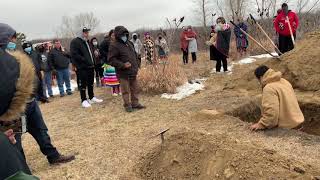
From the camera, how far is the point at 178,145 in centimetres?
546

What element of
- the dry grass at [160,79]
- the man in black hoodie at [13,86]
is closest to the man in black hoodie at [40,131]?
the man in black hoodie at [13,86]

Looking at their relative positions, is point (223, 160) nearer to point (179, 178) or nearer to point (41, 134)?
point (179, 178)

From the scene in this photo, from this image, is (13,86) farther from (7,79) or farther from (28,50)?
(28,50)

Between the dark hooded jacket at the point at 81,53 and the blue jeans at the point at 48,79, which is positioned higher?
the dark hooded jacket at the point at 81,53

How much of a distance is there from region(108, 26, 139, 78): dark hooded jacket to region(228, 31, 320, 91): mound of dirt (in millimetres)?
2506

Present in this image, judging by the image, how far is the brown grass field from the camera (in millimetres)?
4695

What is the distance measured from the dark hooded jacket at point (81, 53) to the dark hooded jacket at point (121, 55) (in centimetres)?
97


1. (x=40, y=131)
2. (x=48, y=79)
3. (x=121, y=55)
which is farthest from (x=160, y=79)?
(x=40, y=131)

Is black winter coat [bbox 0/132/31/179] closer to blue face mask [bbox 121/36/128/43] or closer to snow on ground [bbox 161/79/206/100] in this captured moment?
blue face mask [bbox 121/36/128/43]

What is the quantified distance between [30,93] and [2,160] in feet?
2.73

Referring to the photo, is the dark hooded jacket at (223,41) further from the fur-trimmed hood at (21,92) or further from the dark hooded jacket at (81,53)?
the fur-trimmed hood at (21,92)

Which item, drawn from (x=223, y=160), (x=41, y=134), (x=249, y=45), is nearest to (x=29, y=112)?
(x=41, y=134)

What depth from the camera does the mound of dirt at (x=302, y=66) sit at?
8.39 m

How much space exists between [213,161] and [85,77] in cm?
506
